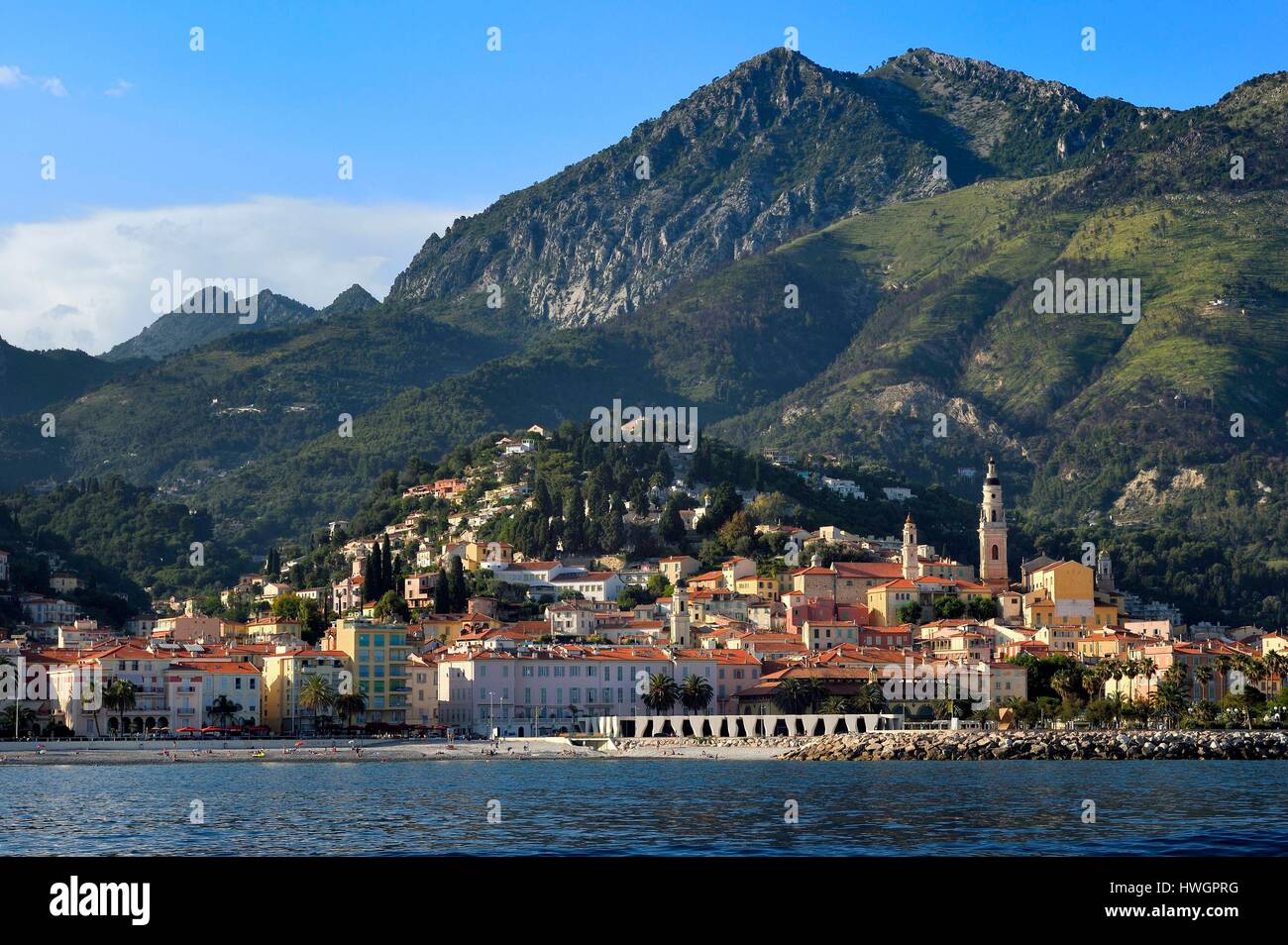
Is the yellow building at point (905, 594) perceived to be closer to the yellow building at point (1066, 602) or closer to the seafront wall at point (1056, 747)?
the yellow building at point (1066, 602)

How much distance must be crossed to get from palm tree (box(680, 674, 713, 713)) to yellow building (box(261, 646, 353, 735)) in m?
18.9

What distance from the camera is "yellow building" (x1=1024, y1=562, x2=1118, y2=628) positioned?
133250 millimetres

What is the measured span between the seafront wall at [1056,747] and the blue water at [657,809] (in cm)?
383

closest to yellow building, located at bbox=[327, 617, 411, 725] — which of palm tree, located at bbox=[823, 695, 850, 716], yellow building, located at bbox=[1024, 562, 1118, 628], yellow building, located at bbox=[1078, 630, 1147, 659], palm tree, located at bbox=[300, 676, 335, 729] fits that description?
palm tree, located at bbox=[300, 676, 335, 729]

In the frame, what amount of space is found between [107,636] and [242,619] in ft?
82.7

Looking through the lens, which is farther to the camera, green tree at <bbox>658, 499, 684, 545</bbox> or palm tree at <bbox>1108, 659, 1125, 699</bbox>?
green tree at <bbox>658, 499, 684, 545</bbox>

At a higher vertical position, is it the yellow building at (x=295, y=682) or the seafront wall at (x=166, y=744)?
the yellow building at (x=295, y=682)

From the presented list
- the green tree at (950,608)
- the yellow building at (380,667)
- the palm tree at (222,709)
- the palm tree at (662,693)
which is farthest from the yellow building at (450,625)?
the green tree at (950,608)

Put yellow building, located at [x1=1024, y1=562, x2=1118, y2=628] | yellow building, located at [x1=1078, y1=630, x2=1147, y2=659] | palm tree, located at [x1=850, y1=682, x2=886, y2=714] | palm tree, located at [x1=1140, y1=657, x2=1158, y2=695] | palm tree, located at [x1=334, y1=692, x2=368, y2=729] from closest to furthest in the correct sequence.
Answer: palm tree, located at [x1=334, y1=692, x2=368, y2=729] → palm tree, located at [x1=850, y1=682, x2=886, y2=714] → palm tree, located at [x1=1140, y1=657, x2=1158, y2=695] → yellow building, located at [x1=1078, y1=630, x2=1147, y2=659] → yellow building, located at [x1=1024, y1=562, x2=1118, y2=628]

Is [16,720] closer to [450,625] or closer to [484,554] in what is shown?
[450,625]

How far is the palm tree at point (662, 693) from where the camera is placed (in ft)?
354

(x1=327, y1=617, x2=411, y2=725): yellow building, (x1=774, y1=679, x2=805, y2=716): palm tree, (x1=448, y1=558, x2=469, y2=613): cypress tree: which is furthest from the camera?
(x1=448, y1=558, x2=469, y2=613): cypress tree

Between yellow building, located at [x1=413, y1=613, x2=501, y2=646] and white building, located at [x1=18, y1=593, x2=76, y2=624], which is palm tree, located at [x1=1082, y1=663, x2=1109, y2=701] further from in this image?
white building, located at [x1=18, y1=593, x2=76, y2=624]

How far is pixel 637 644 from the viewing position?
126 m
